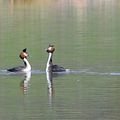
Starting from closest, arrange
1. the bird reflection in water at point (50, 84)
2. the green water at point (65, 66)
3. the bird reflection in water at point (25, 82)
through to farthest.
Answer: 1. the green water at point (65, 66)
2. the bird reflection in water at point (50, 84)
3. the bird reflection in water at point (25, 82)

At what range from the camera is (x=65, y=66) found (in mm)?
29891

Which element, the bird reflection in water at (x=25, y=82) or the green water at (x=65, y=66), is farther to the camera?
the bird reflection in water at (x=25, y=82)

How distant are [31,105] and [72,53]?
11.3 m

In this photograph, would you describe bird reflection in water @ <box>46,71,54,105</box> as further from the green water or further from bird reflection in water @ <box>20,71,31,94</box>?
bird reflection in water @ <box>20,71,31,94</box>

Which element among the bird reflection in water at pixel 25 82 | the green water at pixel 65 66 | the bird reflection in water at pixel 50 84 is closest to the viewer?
the green water at pixel 65 66

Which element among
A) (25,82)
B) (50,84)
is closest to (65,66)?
(25,82)

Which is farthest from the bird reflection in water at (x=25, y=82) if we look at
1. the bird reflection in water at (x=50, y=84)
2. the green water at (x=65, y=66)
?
the bird reflection in water at (x=50, y=84)

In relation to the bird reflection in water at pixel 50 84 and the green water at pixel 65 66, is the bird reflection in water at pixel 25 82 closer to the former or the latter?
the green water at pixel 65 66

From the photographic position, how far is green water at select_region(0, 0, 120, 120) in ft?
71.7

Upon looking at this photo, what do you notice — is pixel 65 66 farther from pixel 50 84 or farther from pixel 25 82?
pixel 50 84

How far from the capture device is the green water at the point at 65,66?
21859mm

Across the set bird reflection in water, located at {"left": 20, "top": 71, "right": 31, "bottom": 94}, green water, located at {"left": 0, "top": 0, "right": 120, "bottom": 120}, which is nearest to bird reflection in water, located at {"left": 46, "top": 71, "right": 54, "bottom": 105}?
green water, located at {"left": 0, "top": 0, "right": 120, "bottom": 120}

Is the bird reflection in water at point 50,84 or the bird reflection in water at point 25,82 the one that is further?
the bird reflection in water at point 25,82

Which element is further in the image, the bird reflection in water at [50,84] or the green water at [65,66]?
the bird reflection in water at [50,84]
